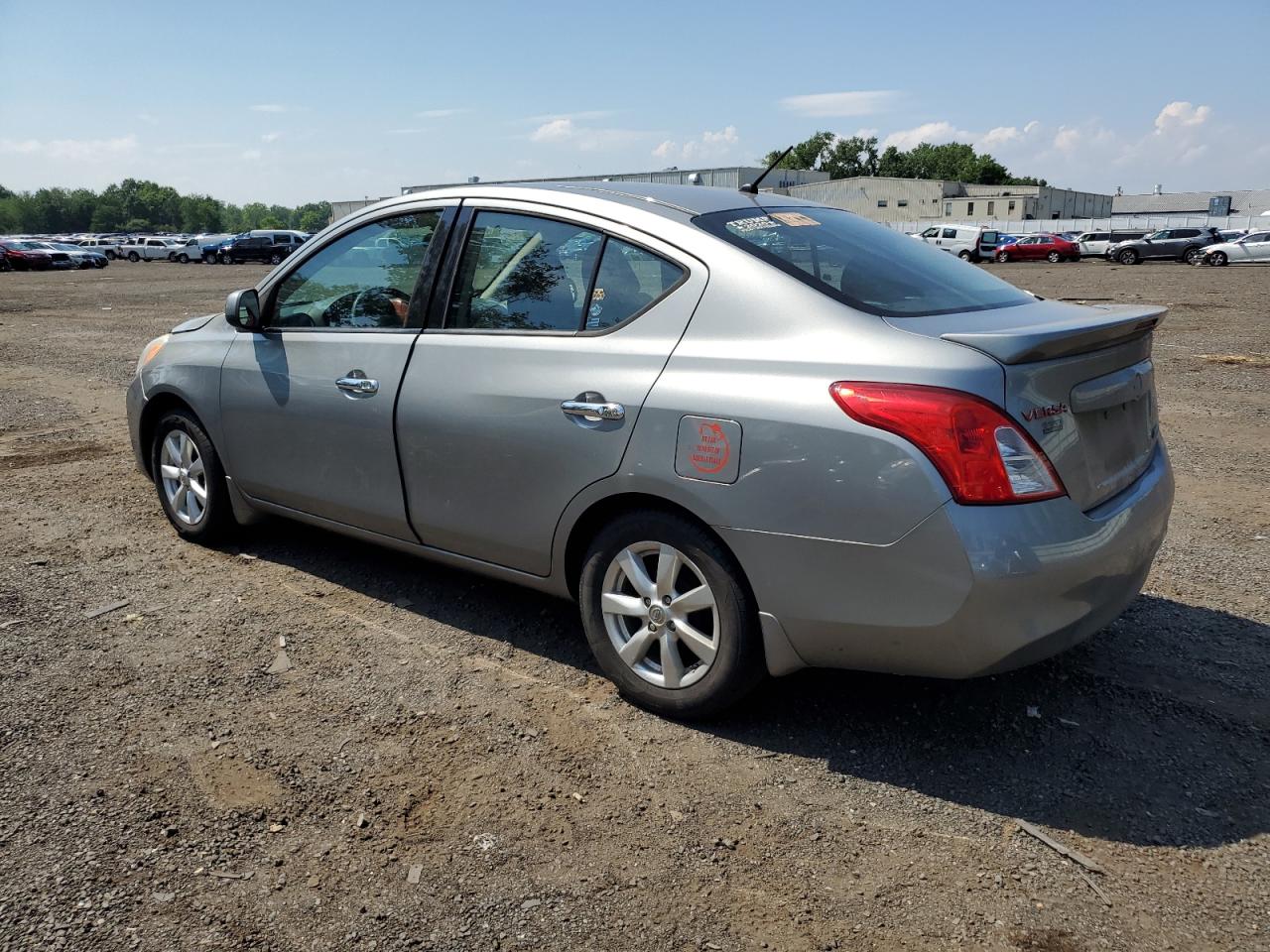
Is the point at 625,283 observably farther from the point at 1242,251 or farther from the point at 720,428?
the point at 1242,251

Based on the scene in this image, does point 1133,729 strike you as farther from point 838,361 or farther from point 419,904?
point 419,904

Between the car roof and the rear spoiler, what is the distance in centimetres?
116

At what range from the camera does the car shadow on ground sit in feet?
9.70

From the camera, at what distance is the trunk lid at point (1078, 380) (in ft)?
9.29

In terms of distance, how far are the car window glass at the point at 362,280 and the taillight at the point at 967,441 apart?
2067mm

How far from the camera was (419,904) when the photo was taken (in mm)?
2562

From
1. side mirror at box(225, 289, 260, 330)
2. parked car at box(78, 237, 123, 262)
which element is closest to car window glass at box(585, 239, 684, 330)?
side mirror at box(225, 289, 260, 330)

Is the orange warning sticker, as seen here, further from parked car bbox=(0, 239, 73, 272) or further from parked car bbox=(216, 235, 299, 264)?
parked car bbox=(0, 239, 73, 272)

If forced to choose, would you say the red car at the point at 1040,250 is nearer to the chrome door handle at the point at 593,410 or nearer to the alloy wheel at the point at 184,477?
the alloy wheel at the point at 184,477

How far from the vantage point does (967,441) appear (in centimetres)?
274

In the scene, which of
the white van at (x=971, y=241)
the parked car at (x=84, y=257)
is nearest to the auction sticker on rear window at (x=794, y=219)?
the white van at (x=971, y=241)

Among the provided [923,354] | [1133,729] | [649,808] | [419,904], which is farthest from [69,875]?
[1133,729]

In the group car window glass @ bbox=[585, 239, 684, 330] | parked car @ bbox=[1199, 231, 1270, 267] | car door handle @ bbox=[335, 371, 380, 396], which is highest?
parked car @ bbox=[1199, 231, 1270, 267]

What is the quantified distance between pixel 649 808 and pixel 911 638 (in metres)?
0.90
